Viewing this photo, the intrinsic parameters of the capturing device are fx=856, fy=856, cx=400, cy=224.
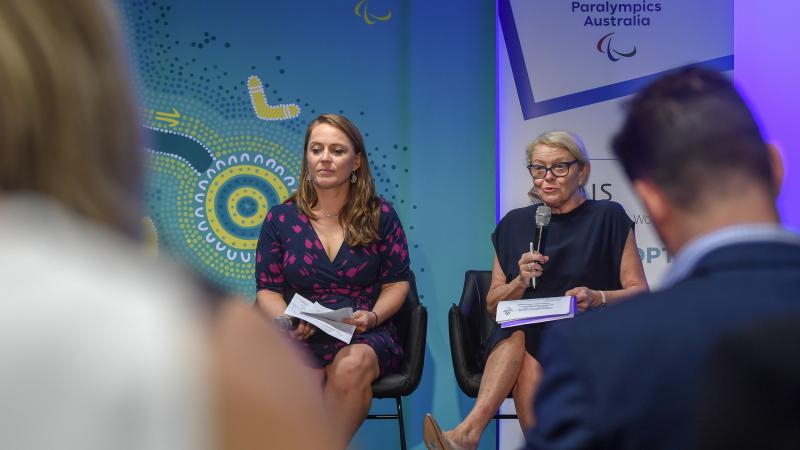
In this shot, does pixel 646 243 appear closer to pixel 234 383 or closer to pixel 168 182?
pixel 168 182

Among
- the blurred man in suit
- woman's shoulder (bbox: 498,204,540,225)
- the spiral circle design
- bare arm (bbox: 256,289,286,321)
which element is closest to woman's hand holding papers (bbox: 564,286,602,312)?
woman's shoulder (bbox: 498,204,540,225)

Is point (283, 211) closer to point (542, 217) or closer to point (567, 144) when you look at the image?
point (542, 217)

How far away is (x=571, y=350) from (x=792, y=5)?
5.42m

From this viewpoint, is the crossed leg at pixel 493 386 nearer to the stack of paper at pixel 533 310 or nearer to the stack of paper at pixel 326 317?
the stack of paper at pixel 533 310

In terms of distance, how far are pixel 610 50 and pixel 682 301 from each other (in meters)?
4.31

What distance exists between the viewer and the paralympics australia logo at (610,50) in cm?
523

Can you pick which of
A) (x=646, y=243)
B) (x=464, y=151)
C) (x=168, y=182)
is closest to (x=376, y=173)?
(x=464, y=151)

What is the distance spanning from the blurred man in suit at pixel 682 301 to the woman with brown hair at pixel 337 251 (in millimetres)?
2865

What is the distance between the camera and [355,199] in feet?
14.9

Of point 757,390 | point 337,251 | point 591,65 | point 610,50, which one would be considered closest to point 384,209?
point 337,251

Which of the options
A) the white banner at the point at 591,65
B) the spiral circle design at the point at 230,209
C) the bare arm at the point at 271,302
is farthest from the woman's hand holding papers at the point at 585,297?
the spiral circle design at the point at 230,209

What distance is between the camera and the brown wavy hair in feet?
14.6

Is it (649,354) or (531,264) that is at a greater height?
(649,354)

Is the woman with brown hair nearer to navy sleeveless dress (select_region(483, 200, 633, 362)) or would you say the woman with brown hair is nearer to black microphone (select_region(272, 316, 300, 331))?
black microphone (select_region(272, 316, 300, 331))
